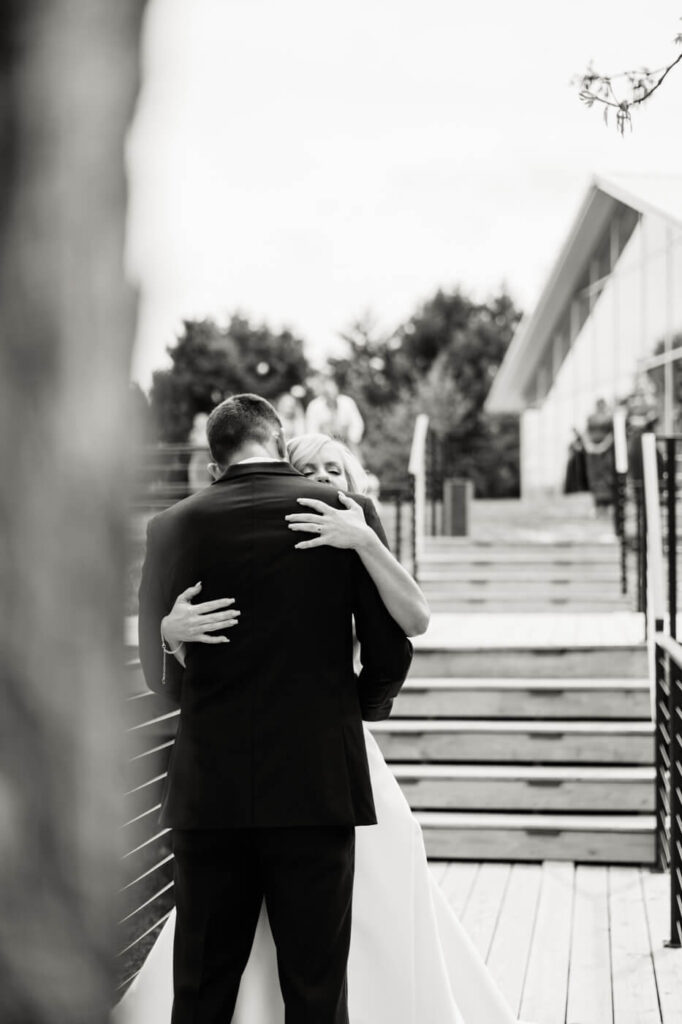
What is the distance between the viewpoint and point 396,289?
53.2 m

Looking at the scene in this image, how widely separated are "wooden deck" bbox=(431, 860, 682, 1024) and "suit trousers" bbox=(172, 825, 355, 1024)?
1.91m

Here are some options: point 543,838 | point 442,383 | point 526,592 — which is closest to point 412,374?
point 442,383

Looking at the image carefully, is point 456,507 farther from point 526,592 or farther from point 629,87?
point 629,87

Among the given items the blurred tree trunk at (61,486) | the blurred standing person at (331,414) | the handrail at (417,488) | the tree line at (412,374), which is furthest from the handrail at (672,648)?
the tree line at (412,374)

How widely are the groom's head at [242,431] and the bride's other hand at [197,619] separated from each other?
1.10ft

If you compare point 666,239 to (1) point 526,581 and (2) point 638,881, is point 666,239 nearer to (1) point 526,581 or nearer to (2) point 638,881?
(1) point 526,581

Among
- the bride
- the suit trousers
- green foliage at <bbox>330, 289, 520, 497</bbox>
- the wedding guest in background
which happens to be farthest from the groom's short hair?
green foliage at <bbox>330, 289, 520, 497</bbox>

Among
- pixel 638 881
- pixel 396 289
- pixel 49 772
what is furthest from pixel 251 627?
pixel 396 289

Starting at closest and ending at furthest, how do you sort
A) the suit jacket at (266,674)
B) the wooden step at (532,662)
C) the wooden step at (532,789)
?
the suit jacket at (266,674), the wooden step at (532,789), the wooden step at (532,662)

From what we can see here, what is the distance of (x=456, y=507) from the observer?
14281 millimetres

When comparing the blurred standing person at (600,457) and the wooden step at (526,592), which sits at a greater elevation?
the blurred standing person at (600,457)

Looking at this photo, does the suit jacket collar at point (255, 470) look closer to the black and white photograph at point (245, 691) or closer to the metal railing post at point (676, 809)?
the black and white photograph at point (245, 691)

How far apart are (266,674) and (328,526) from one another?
0.33 m

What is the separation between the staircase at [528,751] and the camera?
6.04m
